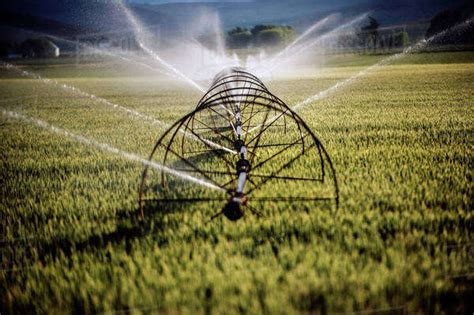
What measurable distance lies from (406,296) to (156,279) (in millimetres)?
1656

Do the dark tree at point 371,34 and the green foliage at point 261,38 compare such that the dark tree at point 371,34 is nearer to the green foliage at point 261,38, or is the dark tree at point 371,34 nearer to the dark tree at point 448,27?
the dark tree at point 448,27

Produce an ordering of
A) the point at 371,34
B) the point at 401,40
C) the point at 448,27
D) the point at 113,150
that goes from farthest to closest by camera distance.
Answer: the point at 371,34, the point at 401,40, the point at 448,27, the point at 113,150

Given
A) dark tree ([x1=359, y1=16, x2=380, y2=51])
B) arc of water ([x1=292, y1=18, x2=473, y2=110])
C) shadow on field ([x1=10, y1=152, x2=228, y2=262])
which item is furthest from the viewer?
dark tree ([x1=359, y1=16, x2=380, y2=51])

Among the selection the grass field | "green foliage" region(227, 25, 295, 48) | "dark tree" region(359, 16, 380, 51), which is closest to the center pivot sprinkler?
the grass field

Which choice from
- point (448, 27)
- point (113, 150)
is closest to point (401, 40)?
point (448, 27)

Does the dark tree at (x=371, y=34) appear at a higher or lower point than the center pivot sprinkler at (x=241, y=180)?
higher

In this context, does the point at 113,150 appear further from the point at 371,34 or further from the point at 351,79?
the point at 371,34

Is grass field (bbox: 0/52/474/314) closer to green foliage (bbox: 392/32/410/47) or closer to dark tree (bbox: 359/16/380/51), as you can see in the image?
green foliage (bbox: 392/32/410/47)

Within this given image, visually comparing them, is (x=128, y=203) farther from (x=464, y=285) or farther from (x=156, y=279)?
(x=464, y=285)

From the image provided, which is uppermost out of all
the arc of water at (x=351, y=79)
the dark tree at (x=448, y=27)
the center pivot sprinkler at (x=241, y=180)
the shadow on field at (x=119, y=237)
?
the dark tree at (x=448, y=27)

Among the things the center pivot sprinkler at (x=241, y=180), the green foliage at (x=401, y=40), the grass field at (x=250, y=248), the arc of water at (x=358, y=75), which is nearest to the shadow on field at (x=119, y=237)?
the grass field at (x=250, y=248)

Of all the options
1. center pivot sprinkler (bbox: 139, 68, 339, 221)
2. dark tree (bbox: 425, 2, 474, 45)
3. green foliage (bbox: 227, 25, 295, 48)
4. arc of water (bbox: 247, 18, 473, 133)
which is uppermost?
green foliage (bbox: 227, 25, 295, 48)

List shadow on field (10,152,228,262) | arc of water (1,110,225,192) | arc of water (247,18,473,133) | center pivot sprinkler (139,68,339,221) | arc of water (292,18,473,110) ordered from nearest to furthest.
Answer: shadow on field (10,152,228,262)
center pivot sprinkler (139,68,339,221)
arc of water (1,110,225,192)
arc of water (247,18,473,133)
arc of water (292,18,473,110)

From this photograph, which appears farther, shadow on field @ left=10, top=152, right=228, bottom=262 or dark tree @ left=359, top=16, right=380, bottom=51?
dark tree @ left=359, top=16, right=380, bottom=51
